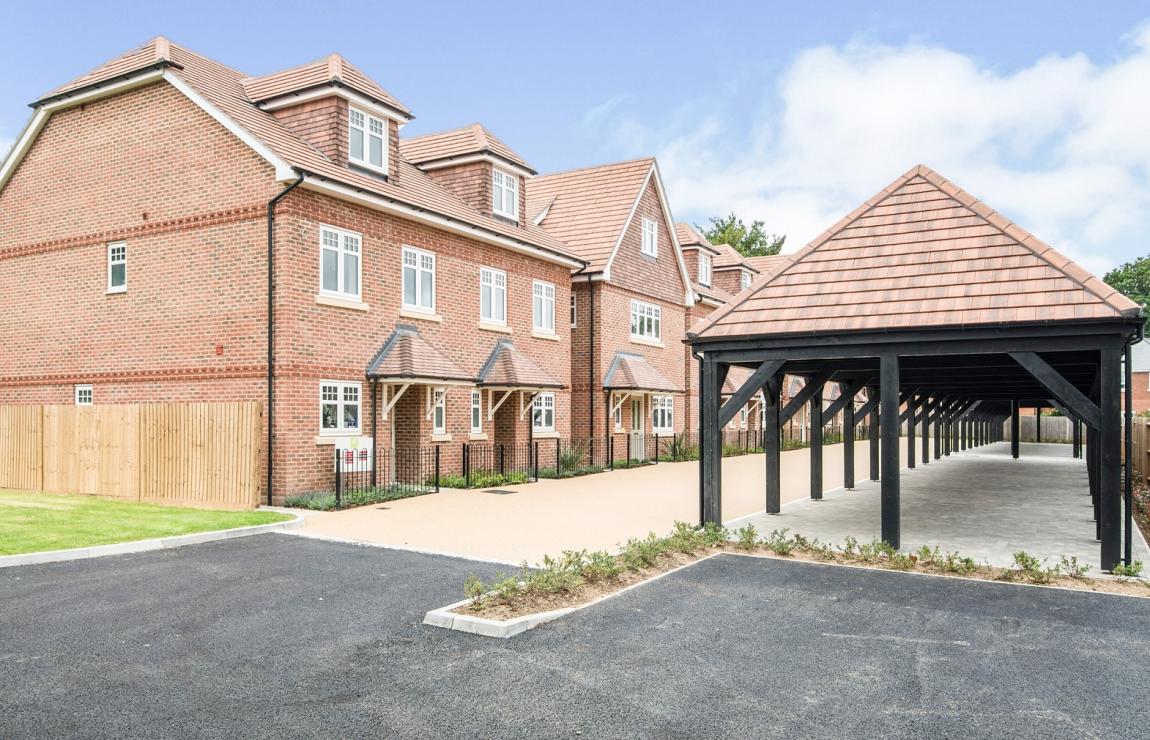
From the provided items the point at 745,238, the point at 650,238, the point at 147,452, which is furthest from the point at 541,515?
the point at 745,238

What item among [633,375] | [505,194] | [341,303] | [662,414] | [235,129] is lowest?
Result: [662,414]

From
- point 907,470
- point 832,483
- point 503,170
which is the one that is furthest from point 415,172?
point 907,470

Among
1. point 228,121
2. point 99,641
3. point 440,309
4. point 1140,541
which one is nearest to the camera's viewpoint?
point 99,641

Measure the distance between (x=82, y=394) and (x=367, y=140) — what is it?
344 inches

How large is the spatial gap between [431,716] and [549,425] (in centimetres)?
2002

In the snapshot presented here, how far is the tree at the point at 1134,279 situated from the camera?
86.2 m

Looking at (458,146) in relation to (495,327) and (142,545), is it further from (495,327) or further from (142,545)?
(142,545)

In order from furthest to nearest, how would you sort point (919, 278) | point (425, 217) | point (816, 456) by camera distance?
point (425, 217)
point (816, 456)
point (919, 278)

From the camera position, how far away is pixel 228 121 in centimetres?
1706

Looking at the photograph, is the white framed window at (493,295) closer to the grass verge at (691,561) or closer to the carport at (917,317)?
the carport at (917,317)

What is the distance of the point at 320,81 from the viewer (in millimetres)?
18891

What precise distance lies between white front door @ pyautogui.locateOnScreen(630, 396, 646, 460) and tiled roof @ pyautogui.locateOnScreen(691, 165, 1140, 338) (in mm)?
16271

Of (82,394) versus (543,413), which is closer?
(82,394)

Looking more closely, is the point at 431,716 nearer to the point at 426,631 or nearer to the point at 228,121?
the point at 426,631
